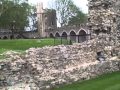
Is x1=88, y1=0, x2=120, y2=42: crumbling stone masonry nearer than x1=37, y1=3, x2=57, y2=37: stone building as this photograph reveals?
Yes

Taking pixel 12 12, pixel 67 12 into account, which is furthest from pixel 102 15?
pixel 67 12

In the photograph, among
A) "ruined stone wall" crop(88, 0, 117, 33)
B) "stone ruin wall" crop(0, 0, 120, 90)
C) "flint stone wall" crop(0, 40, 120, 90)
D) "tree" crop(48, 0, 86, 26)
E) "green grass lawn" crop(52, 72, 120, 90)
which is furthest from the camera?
"tree" crop(48, 0, 86, 26)

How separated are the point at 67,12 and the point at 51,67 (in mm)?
82551

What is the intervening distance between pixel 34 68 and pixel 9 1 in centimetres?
5247

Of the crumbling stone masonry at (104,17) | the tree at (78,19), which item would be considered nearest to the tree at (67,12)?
the tree at (78,19)

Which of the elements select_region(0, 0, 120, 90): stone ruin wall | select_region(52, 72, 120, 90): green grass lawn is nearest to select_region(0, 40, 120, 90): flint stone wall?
select_region(0, 0, 120, 90): stone ruin wall

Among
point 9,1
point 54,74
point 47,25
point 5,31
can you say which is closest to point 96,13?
point 54,74

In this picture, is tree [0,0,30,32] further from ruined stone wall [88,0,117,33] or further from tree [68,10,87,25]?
ruined stone wall [88,0,117,33]

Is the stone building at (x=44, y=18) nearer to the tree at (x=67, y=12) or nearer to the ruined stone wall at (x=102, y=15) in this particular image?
the tree at (x=67, y=12)

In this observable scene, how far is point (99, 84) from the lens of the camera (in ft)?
58.2

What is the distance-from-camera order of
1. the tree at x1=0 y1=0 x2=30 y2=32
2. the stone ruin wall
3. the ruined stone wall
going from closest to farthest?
the stone ruin wall < the ruined stone wall < the tree at x1=0 y1=0 x2=30 y2=32

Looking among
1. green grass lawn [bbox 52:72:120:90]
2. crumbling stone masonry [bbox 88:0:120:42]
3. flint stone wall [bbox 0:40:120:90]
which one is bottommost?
green grass lawn [bbox 52:72:120:90]

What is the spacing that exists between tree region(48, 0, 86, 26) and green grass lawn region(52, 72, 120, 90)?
7900cm

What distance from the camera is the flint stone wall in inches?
614
